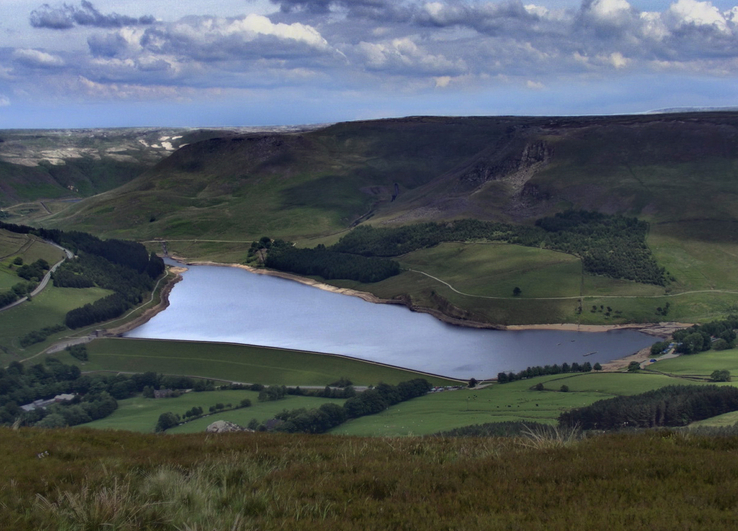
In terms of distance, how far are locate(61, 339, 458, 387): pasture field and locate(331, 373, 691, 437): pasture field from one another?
7.52 metres

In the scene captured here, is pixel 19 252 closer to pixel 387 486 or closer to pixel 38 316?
pixel 38 316

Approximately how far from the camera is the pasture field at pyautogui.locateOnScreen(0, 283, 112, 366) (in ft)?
218

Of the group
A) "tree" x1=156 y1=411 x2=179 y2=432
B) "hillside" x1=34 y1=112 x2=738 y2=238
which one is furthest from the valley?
"tree" x1=156 y1=411 x2=179 y2=432

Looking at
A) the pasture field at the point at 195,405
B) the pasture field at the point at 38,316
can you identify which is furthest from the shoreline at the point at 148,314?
the pasture field at the point at 195,405

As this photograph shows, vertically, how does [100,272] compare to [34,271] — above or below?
below

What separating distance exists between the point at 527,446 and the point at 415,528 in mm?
3975

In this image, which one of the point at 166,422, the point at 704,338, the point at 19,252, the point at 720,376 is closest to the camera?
the point at 166,422

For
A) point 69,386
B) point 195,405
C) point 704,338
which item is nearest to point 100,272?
point 69,386

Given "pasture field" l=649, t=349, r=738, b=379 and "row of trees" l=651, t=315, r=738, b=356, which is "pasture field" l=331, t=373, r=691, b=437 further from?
"row of trees" l=651, t=315, r=738, b=356

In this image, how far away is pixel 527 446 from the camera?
10344 millimetres

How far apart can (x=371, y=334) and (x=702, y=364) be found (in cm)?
3458

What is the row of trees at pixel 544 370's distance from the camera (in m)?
59.0

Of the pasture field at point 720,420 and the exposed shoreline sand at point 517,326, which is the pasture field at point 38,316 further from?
the pasture field at point 720,420

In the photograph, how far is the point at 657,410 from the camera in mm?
39406
